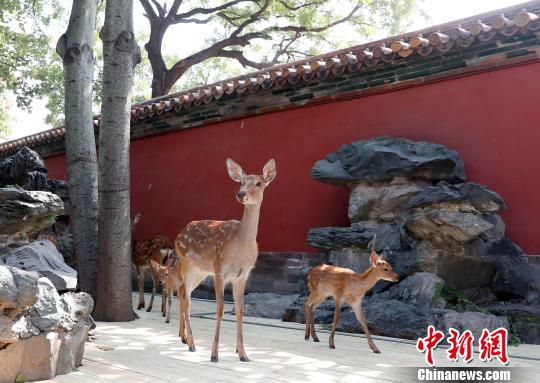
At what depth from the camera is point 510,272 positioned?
7117 mm

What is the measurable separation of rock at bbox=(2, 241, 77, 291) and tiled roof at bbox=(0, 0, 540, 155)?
17.1 feet

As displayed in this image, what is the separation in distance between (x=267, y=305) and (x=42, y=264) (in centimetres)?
431

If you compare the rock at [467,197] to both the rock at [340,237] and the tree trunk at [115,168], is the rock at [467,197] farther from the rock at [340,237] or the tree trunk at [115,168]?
the tree trunk at [115,168]

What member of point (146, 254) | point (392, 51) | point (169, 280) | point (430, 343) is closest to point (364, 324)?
point (430, 343)

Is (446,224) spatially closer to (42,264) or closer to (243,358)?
(243,358)

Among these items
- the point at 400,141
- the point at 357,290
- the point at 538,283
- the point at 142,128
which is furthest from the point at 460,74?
the point at 142,128

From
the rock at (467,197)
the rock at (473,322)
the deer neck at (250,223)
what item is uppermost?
the rock at (467,197)

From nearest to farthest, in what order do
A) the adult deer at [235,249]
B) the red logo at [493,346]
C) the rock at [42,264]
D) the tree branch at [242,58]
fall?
the rock at [42,264] → the red logo at [493,346] → the adult deer at [235,249] → the tree branch at [242,58]

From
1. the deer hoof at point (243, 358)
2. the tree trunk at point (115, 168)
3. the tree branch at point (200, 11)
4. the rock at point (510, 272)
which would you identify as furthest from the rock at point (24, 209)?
the tree branch at point (200, 11)

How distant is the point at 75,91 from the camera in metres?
8.74

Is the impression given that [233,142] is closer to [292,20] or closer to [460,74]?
[460,74]

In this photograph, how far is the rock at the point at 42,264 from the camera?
4859 mm

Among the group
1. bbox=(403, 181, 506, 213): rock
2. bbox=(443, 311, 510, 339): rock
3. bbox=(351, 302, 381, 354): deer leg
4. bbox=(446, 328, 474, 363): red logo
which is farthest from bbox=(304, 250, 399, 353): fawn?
bbox=(403, 181, 506, 213): rock

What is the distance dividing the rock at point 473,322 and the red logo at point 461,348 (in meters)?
0.72
